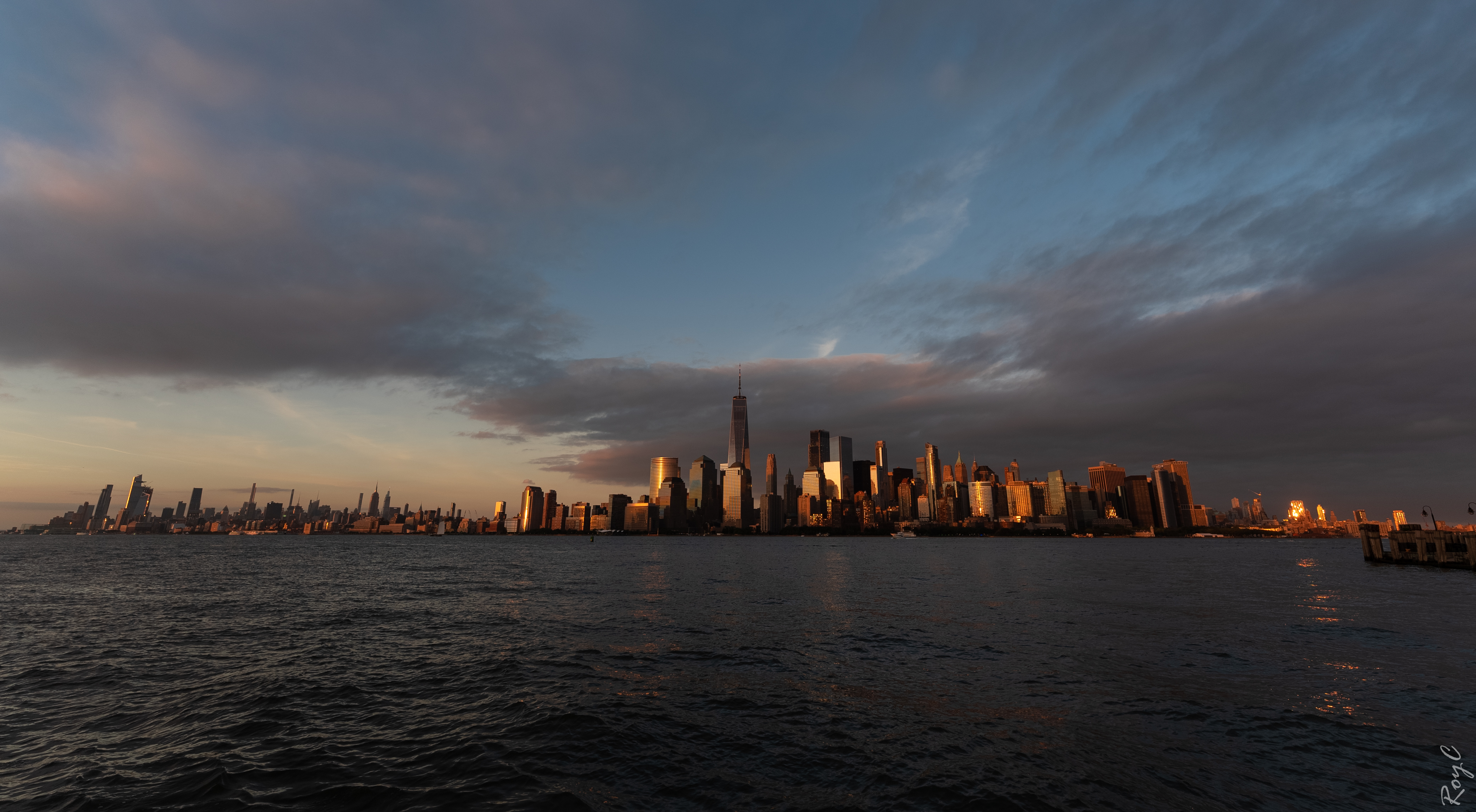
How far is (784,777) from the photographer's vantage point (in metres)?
18.0

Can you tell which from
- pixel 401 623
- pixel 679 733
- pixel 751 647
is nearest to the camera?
pixel 679 733

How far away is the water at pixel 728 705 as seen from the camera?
57.1 ft

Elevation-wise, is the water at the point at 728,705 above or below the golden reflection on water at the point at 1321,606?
above

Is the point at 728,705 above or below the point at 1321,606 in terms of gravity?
above

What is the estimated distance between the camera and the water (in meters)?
17.4

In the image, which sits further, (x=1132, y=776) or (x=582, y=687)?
(x=582, y=687)

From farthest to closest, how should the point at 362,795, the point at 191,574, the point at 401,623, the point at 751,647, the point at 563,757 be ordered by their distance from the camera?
the point at 191,574 < the point at 401,623 < the point at 751,647 < the point at 563,757 < the point at 362,795

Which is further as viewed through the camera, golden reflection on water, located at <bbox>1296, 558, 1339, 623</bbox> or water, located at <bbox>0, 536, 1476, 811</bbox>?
golden reflection on water, located at <bbox>1296, 558, 1339, 623</bbox>

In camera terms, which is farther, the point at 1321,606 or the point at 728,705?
the point at 1321,606

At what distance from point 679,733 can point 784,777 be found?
548 centimetres

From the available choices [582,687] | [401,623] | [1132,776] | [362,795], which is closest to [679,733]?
[582,687]

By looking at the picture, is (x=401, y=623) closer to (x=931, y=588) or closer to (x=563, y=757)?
(x=563, y=757)

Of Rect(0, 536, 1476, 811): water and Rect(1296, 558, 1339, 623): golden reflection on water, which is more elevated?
Rect(0, 536, 1476, 811): water

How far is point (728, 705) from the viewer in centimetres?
2541
